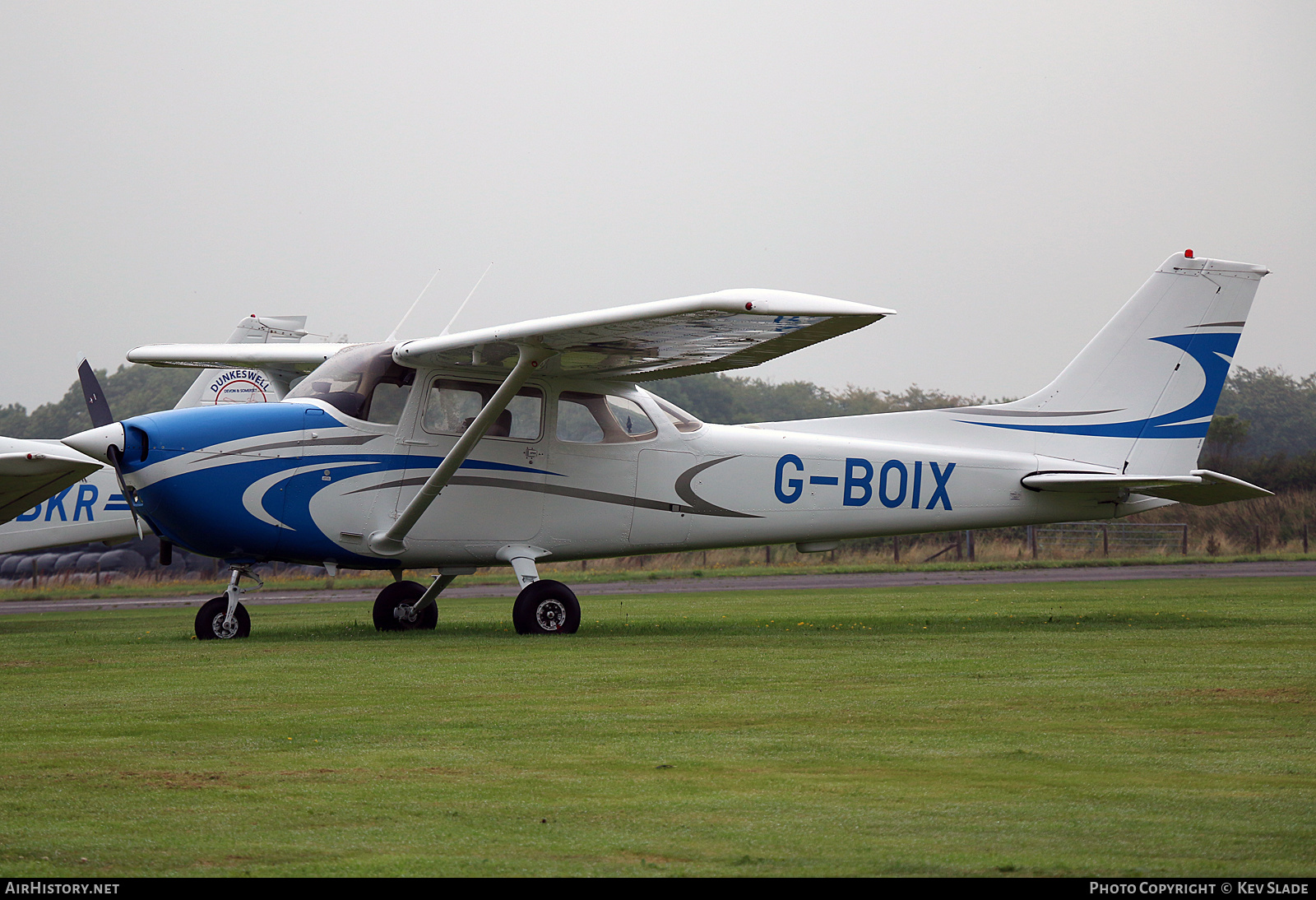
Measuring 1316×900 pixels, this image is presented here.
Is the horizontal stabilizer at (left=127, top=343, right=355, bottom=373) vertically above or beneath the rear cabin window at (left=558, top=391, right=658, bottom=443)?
above

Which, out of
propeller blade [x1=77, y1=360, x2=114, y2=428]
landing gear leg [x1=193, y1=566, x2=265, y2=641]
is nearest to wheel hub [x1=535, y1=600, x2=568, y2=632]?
landing gear leg [x1=193, y1=566, x2=265, y2=641]

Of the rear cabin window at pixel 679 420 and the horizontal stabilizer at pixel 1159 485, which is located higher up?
the rear cabin window at pixel 679 420

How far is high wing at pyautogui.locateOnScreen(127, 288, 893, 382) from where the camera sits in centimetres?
995

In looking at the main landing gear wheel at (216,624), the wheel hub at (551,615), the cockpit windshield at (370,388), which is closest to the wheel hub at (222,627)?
the main landing gear wheel at (216,624)

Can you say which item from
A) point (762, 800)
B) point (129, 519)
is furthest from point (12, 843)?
point (129, 519)

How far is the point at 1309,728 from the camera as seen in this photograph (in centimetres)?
612

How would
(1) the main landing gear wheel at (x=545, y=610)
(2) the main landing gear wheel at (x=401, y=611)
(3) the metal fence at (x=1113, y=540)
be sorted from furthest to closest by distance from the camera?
(3) the metal fence at (x=1113, y=540)
(2) the main landing gear wheel at (x=401, y=611)
(1) the main landing gear wheel at (x=545, y=610)

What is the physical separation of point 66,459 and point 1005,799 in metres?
12.3

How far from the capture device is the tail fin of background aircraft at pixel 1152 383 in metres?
14.2

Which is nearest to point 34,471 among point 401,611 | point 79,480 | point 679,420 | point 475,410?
point 79,480

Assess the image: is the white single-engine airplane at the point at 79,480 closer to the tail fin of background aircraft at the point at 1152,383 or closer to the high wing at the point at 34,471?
the high wing at the point at 34,471

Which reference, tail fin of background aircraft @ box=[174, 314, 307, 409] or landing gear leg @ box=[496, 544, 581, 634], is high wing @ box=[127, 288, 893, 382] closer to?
landing gear leg @ box=[496, 544, 581, 634]

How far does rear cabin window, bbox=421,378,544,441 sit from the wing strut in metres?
0.27

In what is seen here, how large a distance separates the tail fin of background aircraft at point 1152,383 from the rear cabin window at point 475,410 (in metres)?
4.87
